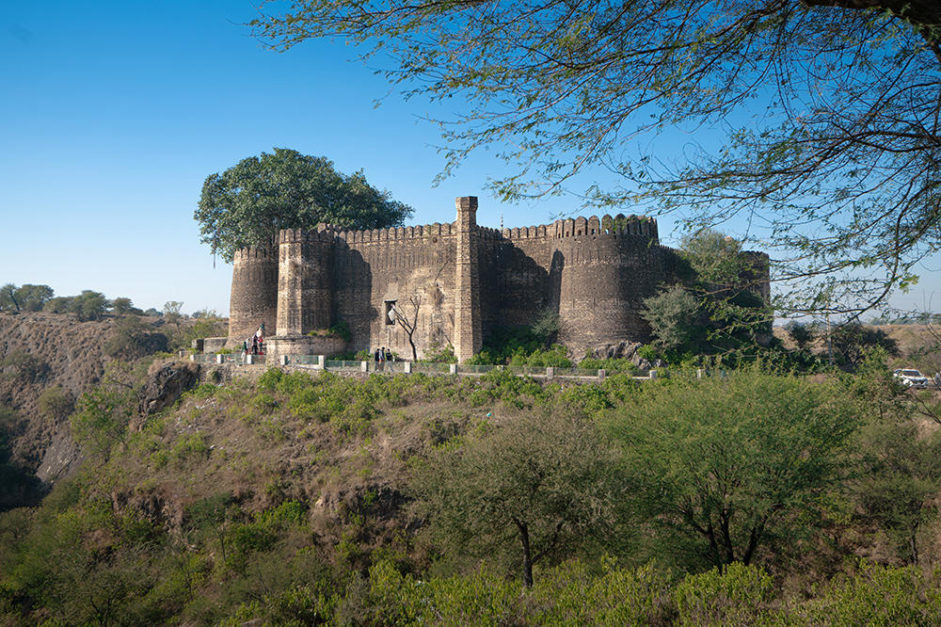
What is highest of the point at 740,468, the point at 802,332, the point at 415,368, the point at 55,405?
the point at 802,332

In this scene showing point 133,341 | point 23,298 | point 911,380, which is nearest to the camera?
point 911,380

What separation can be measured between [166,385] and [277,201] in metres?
11.4

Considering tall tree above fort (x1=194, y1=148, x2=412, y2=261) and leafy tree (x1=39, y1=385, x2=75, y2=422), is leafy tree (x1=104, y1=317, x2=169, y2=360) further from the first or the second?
tall tree above fort (x1=194, y1=148, x2=412, y2=261)

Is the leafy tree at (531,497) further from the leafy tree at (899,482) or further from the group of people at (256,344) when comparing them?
the group of people at (256,344)

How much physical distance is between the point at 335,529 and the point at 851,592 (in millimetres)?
13303

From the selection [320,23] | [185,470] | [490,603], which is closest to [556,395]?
[490,603]

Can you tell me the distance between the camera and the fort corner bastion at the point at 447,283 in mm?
22969

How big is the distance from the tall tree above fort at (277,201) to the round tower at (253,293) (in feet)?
6.61

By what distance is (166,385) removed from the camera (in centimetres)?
2573

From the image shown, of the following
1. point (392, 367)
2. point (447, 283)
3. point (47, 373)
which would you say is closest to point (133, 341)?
point (47, 373)

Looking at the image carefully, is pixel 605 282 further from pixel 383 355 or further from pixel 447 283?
pixel 383 355

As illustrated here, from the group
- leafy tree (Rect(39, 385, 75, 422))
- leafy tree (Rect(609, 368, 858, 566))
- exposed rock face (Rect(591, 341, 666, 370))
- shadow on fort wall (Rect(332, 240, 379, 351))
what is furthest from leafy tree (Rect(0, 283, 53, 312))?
leafy tree (Rect(609, 368, 858, 566))

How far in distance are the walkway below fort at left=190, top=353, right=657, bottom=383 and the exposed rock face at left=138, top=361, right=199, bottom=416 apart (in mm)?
770

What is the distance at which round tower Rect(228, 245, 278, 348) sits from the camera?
28.1 metres
